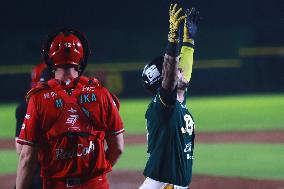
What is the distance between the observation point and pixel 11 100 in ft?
73.5

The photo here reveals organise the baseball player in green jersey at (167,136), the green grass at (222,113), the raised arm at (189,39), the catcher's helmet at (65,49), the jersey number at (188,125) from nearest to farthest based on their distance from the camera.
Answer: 1. the catcher's helmet at (65,49)
2. the baseball player in green jersey at (167,136)
3. the jersey number at (188,125)
4. the raised arm at (189,39)
5. the green grass at (222,113)

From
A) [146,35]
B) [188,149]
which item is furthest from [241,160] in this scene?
[146,35]

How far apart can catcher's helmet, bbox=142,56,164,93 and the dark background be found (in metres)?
18.1

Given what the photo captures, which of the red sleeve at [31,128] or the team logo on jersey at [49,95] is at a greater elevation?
the team logo on jersey at [49,95]

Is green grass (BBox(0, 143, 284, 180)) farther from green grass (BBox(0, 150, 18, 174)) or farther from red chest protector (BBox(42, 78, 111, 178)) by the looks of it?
red chest protector (BBox(42, 78, 111, 178))

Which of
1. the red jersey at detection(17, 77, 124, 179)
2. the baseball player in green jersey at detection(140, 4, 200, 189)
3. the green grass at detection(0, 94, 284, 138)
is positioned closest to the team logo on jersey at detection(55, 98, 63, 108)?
the red jersey at detection(17, 77, 124, 179)

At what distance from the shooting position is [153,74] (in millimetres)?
4695

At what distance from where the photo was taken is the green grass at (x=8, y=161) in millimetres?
9823

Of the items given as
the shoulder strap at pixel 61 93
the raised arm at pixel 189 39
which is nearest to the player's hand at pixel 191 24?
the raised arm at pixel 189 39

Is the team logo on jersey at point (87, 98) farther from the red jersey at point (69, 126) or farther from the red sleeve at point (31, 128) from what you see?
the red sleeve at point (31, 128)

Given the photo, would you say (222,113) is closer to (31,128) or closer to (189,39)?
(189,39)

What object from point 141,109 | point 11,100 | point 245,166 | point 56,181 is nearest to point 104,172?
point 56,181

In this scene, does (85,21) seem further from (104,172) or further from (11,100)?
(104,172)

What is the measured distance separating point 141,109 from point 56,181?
1559 cm
